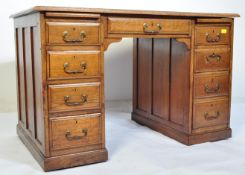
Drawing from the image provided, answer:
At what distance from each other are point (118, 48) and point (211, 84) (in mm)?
1317

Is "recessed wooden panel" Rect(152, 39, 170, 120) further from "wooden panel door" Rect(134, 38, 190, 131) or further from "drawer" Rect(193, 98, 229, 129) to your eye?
"drawer" Rect(193, 98, 229, 129)

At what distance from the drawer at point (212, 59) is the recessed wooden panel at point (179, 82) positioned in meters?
0.07

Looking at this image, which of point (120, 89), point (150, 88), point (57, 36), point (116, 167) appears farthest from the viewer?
point (120, 89)

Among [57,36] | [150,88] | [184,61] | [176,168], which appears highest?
[57,36]

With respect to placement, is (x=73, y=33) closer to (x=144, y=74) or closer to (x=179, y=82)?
(x=179, y=82)

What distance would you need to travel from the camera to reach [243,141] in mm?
2549

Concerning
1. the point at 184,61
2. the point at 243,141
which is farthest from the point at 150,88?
the point at 243,141

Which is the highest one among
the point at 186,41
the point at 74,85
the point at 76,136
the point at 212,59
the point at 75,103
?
the point at 186,41

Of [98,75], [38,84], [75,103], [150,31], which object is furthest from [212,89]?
[38,84]

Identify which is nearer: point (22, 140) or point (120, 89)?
point (22, 140)

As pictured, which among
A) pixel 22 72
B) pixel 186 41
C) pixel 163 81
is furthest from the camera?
pixel 163 81

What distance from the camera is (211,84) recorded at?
2.47 metres

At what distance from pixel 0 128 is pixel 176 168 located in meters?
1.51

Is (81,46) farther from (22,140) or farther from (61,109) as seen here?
(22,140)
